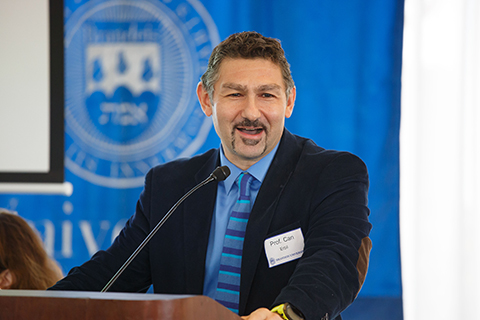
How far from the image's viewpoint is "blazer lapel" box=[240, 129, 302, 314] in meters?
1.45

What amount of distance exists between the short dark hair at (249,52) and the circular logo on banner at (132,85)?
190cm

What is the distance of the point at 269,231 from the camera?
4.91 feet

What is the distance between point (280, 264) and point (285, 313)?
40 cm

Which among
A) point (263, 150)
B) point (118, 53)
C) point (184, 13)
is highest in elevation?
point (184, 13)

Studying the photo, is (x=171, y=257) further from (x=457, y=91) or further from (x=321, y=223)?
(x=457, y=91)

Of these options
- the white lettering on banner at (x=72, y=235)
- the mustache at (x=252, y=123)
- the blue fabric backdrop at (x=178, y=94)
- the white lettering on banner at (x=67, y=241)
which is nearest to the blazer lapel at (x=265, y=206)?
the mustache at (x=252, y=123)

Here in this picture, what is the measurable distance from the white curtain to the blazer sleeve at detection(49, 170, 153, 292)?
2273 millimetres

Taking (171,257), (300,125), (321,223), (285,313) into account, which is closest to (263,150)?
(321,223)

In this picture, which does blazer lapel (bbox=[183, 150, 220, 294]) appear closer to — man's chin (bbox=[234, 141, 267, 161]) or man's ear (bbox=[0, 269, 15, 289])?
man's chin (bbox=[234, 141, 267, 161])

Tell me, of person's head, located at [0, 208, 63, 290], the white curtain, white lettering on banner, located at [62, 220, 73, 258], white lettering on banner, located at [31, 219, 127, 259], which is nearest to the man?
person's head, located at [0, 208, 63, 290]

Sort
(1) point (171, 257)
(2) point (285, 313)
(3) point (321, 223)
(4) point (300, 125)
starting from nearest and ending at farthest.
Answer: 1. (2) point (285, 313)
2. (3) point (321, 223)
3. (1) point (171, 257)
4. (4) point (300, 125)

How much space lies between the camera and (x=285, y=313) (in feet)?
3.50

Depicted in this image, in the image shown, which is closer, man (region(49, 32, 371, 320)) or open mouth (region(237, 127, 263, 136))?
man (region(49, 32, 371, 320))

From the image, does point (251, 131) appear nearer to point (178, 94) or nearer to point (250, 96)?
point (250, 96)
